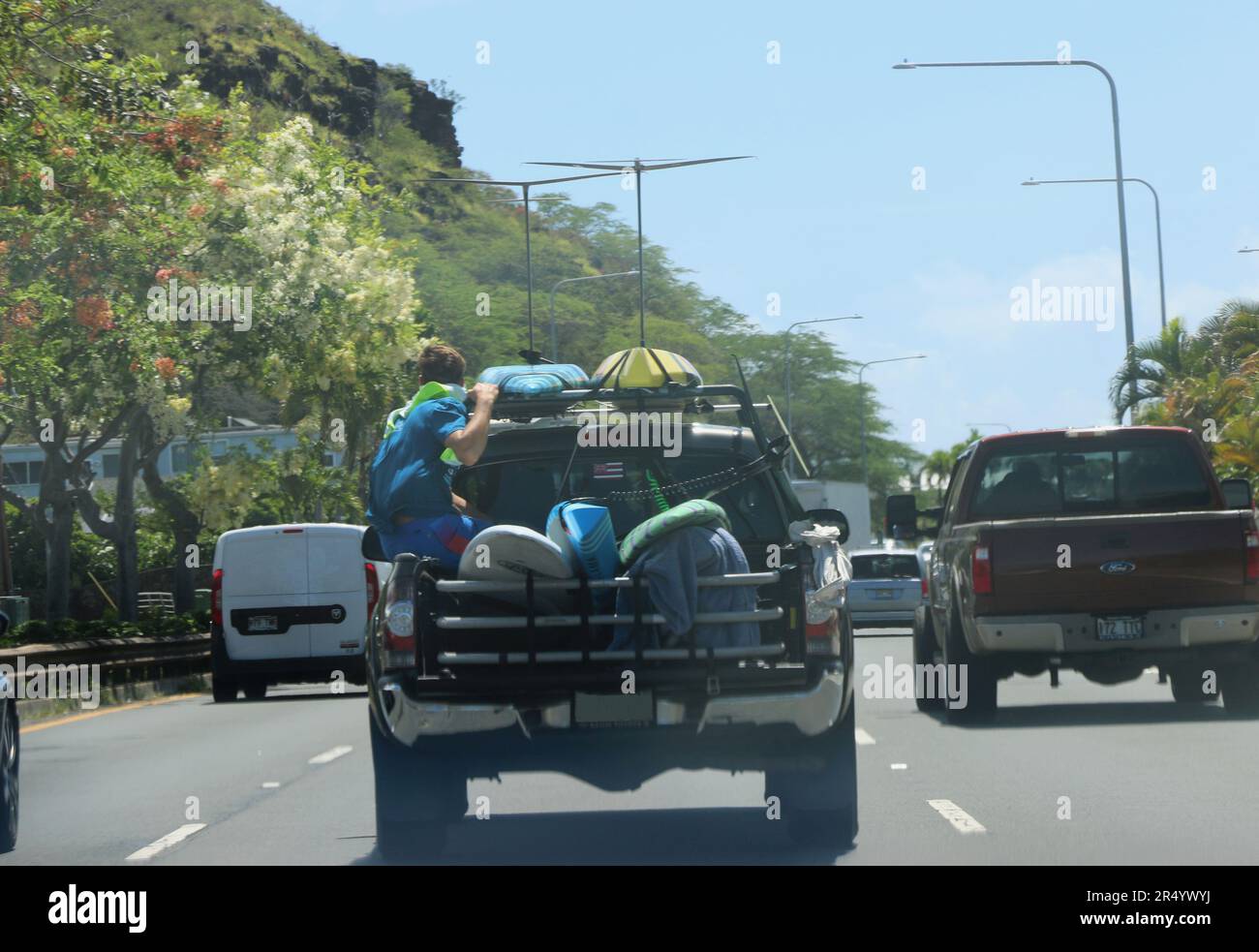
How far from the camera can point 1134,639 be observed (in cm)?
1428

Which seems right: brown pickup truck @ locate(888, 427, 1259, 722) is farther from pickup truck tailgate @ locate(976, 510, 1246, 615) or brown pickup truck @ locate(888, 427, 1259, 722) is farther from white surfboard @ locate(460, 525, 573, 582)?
white surfboard @ locate(460, 525, 573, 582)

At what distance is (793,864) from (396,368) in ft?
93.9

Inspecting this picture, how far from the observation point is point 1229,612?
14.2 meters

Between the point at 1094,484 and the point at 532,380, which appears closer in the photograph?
the point at 532,380

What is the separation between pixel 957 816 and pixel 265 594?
43.9 ft

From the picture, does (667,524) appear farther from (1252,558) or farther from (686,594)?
(1252,558)

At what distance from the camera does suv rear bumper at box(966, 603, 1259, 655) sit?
14211 mm

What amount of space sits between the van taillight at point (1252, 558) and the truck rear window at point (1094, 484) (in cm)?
94

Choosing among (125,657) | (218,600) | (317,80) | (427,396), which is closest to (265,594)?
(218,600)

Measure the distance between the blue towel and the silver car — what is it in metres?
26.7
